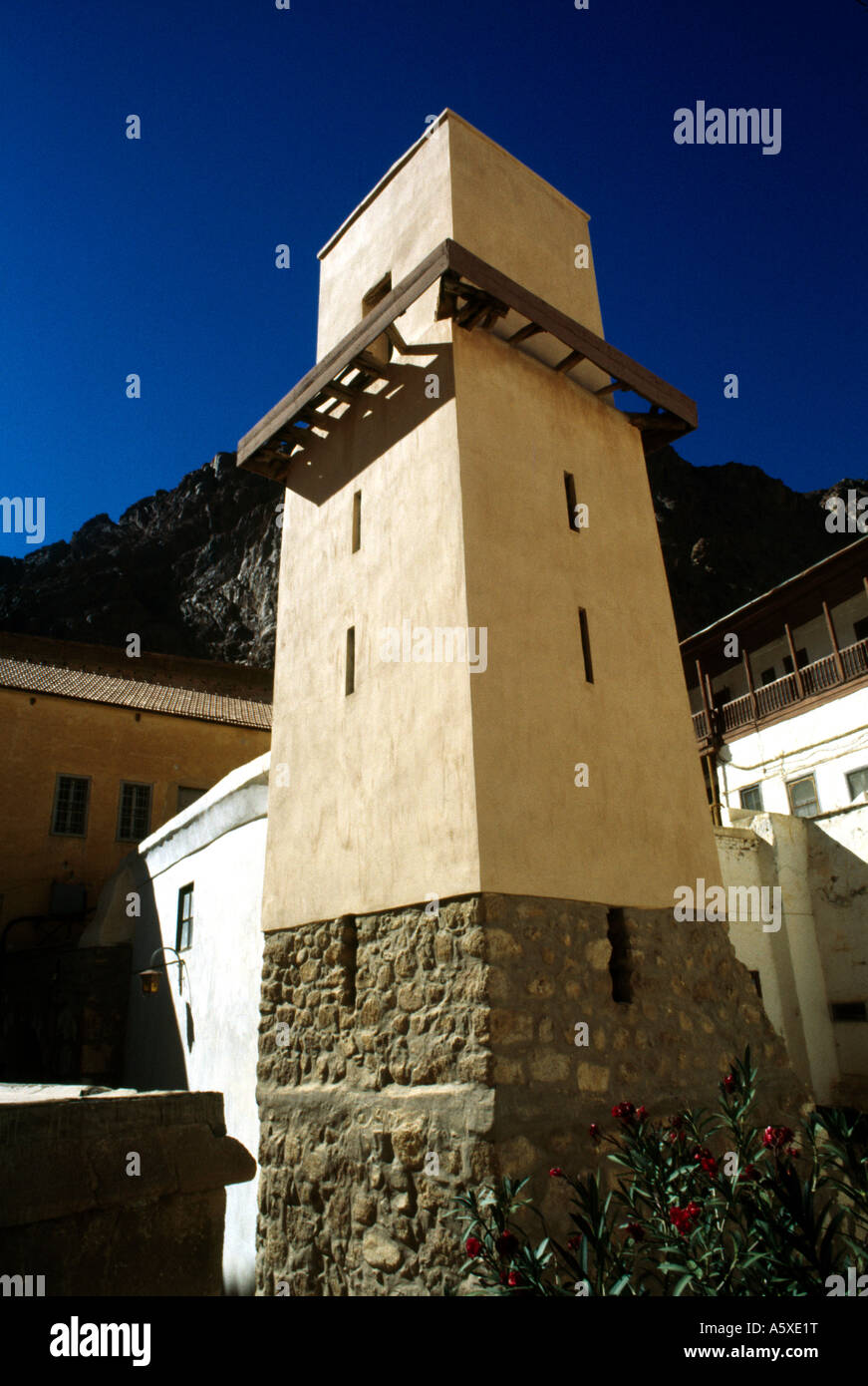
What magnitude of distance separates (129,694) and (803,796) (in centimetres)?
1702

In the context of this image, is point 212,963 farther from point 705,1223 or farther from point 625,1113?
point 705,1223

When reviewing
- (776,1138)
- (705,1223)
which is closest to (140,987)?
(705,1223)

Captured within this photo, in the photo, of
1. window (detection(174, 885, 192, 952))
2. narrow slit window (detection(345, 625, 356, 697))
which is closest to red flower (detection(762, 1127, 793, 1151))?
narrow slit window (detection(345, 625, 356, 697))

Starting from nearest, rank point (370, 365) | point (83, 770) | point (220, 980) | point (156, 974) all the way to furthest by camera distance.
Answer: point (370, 365) < point (220, 980) < point (156, 974) < point (83, 770)

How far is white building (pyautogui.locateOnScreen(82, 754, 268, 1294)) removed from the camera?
8.88m

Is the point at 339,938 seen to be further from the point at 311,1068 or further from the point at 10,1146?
the point at 10,1146

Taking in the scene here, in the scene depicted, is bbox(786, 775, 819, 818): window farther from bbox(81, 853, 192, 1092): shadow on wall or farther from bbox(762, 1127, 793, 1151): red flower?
bbox(762, 1127, 793, 1151): red flower

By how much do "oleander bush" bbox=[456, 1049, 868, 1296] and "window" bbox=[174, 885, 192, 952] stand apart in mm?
7428

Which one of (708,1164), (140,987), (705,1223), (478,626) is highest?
(478,626)

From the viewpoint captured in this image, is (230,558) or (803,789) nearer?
(803,789)

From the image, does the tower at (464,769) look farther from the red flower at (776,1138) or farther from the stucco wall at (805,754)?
the stucco wall at (805,754)

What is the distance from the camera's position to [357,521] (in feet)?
29.7

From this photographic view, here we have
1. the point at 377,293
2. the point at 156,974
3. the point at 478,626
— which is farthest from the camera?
the point at 156,974

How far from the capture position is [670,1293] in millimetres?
4062
